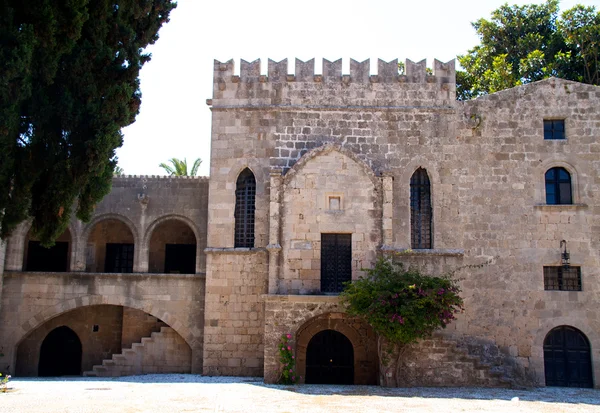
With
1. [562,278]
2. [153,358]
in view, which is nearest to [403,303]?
[562,278]

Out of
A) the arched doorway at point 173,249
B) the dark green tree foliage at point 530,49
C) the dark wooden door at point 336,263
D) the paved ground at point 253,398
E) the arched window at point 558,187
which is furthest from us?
the dark green tree foliage at point 530,49

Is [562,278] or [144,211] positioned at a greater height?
[144,211]

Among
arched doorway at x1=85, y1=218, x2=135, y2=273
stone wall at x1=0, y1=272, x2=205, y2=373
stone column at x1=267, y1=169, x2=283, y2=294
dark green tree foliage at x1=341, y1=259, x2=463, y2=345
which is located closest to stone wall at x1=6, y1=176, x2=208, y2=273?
stone wall at x1=0, y1=272, x2=205, y2=373

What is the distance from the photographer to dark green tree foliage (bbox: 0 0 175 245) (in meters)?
11.9

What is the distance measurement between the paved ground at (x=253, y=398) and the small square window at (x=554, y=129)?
705 centimetres

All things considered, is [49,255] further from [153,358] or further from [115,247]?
[153,358]

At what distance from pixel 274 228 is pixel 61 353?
29.3 feet

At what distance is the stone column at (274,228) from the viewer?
18688mm

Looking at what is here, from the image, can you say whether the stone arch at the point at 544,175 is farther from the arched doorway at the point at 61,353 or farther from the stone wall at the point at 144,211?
the arched doorway at the point at 61,353

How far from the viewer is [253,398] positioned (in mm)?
15023

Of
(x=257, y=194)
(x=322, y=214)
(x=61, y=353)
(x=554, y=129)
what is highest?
(x=554, y=129)

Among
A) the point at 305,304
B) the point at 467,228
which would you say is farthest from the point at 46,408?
the point at 467,228

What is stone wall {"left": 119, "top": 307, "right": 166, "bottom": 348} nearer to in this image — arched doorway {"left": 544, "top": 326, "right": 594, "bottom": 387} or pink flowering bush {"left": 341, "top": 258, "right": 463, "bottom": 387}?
pink flowering bush {"left": 341, "top": 258, "right": 463, "bottom": 387}

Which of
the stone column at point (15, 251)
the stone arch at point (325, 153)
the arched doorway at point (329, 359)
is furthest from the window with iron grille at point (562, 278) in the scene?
the stone column at point (15, 251)
